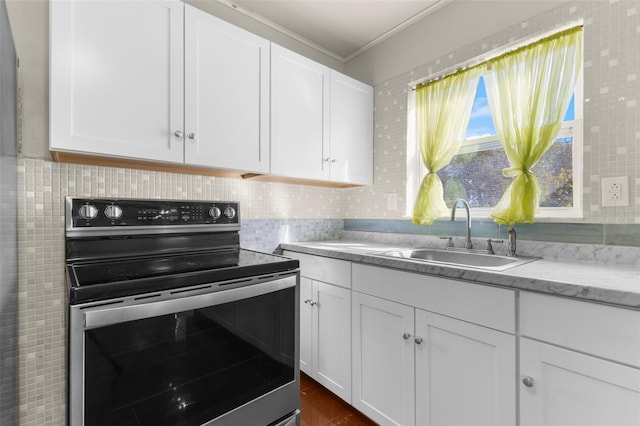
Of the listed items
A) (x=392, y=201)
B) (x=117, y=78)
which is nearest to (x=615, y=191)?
(x=392, y=201)

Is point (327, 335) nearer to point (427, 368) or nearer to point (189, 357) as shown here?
point (427, 368)

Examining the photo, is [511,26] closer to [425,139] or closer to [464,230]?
[425,139]

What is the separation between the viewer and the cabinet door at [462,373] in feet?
3.68

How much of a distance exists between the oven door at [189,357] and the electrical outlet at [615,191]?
1.41 metres

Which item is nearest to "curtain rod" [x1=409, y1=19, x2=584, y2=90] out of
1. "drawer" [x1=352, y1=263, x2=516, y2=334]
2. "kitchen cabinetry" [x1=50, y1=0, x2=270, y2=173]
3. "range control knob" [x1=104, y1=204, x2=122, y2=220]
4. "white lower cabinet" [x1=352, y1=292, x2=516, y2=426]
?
"kitchen cabinetry" [x1=50, y1=0, x2=270, y2=173]

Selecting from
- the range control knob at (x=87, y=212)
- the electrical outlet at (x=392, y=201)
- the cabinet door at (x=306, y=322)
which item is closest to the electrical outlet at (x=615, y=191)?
the electrical outlet at (x=392, y=201)

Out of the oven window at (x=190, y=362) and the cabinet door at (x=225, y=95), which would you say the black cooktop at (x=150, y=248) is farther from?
the cabinet door at (x=225, y=95)

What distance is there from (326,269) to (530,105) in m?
1.38

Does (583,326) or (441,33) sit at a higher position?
(441,33)

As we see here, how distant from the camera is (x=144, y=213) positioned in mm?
1517

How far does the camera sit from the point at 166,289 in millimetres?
1050

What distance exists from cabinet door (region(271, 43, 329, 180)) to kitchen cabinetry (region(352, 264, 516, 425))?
2.40ft

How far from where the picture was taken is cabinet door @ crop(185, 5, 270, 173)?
1.50 meters

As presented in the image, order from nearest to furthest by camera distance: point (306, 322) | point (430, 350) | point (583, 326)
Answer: point (583, 326), point (430, 350), point (306, 322)
